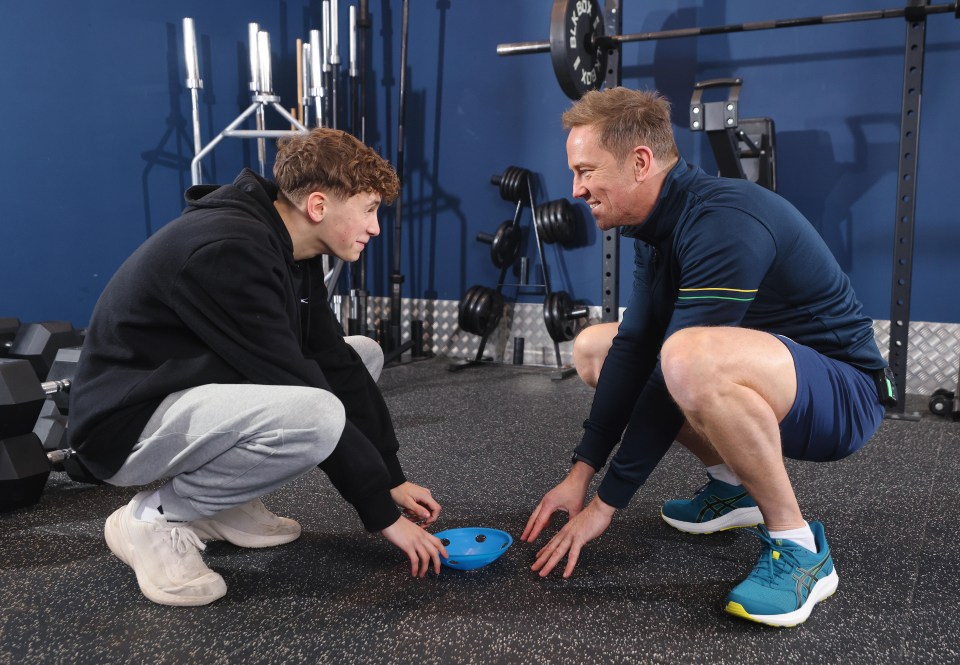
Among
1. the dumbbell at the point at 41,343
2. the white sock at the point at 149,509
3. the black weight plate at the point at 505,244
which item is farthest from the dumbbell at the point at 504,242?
the white sock at the point at 149,509

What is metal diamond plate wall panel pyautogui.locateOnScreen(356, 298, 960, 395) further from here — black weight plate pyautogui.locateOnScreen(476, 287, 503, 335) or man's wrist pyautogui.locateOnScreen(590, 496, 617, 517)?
man's wrist pyautogui.locateOnScreen(590, 496, 617, 517)

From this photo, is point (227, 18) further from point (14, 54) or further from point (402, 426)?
point (402, 426)

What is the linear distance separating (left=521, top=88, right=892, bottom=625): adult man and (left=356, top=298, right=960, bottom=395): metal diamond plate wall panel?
2.20m

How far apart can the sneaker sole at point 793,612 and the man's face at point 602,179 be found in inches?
30.0

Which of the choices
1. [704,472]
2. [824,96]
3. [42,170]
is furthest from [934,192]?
[42,170]

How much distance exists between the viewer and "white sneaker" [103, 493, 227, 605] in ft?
4.66

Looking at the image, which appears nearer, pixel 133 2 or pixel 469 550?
pixel 469 550

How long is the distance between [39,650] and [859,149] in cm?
361

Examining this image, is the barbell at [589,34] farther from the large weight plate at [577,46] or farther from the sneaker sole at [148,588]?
the sneaker sole at [148,588]

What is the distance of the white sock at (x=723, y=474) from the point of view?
1804mm

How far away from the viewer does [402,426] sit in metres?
2.85

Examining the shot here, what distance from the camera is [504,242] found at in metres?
4.14

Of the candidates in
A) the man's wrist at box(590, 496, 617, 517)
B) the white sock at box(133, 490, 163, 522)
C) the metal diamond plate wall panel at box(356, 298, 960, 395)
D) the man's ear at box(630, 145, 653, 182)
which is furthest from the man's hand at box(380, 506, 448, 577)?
the metal diamond plate wall panel at box(356, 298, 960, 395)

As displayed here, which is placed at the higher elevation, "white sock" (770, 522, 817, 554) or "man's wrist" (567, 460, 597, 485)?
"man's wrist" (567, 460, 597, 485)
